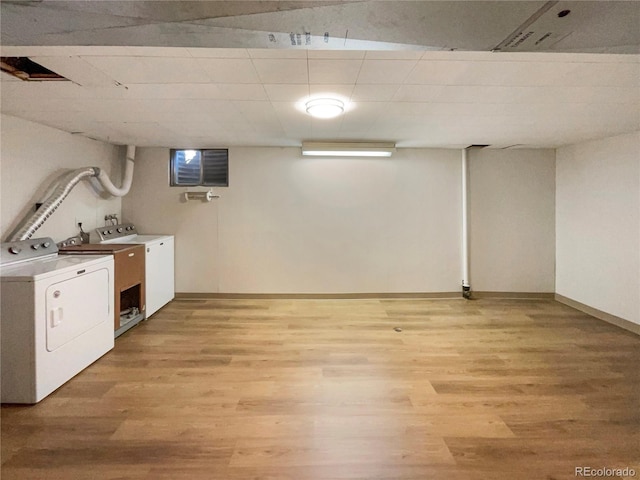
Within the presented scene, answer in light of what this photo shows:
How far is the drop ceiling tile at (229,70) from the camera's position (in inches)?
82.3

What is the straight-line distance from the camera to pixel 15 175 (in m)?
3.26

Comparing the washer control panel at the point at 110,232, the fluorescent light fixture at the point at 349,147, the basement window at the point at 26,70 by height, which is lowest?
the washer control panel at the point at 110,232

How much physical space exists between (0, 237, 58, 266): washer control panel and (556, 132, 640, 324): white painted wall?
20.5 feet

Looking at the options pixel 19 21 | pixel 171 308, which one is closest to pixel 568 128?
pixel 19 21

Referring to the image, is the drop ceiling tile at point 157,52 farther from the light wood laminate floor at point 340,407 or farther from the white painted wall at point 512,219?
the white painted wall at point 512,219

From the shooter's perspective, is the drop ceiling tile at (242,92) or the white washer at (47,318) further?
the drop ceiling tile at (242,92)

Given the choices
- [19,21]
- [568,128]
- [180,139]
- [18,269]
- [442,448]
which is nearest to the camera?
[19,21]

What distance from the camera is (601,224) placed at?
14.2 feet

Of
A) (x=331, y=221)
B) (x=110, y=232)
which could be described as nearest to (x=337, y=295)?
(x=331, y=221)

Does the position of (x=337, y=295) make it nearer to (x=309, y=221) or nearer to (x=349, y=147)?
(x=309, y=221)

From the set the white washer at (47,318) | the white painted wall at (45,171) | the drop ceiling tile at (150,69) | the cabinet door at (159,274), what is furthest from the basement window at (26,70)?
the cabinet door at (159,274)

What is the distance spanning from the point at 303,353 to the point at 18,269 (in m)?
2.44

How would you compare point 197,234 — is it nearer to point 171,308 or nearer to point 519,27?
point 171,308

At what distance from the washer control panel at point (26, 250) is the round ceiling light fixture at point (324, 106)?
286 cm
